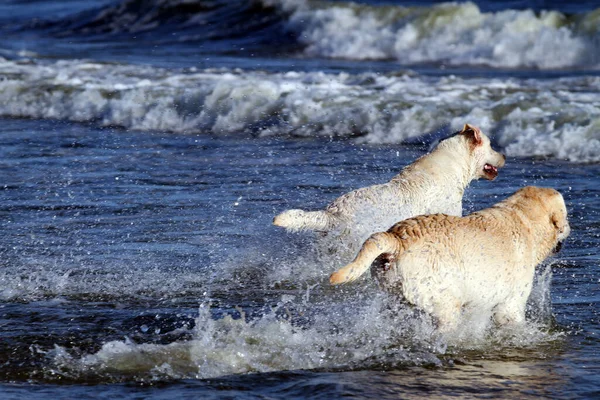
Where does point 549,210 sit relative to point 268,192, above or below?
above

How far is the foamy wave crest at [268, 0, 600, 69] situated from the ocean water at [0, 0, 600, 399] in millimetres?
55

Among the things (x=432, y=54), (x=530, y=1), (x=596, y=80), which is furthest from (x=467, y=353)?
(x=530, y=1)

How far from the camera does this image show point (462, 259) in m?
5.19

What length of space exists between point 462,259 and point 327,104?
7.85 metres

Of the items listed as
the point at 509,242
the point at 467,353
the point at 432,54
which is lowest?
the point at 467,353

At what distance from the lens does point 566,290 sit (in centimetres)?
648

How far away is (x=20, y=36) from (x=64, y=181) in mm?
15593

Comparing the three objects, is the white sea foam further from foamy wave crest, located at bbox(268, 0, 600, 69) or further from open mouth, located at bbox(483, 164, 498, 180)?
foamy wave crest, located at bbox(268, 0, 600, 69)

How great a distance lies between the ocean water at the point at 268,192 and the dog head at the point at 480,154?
0.81 m

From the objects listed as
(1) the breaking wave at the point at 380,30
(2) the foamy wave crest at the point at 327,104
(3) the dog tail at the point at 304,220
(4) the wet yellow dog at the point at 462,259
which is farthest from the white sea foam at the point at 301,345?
(1) the breaking wave at the point at 380,30

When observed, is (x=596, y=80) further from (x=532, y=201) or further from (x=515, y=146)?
(x=532, y=201)

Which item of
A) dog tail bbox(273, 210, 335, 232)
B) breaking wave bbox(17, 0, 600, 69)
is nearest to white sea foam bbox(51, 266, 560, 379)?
dog tail bbox(273, 210, 335, 232)

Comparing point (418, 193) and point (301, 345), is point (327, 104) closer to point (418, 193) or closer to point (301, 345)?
point (418, 193)

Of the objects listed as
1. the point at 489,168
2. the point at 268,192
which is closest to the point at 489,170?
the point at 489,168
